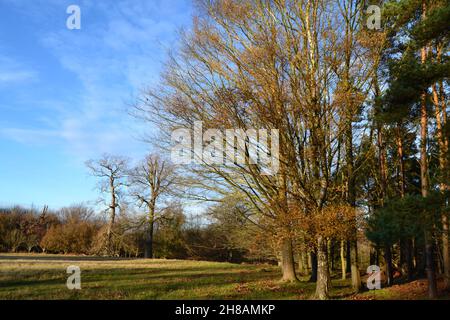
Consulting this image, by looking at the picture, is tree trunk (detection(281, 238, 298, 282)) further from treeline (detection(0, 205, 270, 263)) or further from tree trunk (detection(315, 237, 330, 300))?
treeline (detection(0, 205, 270, 263))

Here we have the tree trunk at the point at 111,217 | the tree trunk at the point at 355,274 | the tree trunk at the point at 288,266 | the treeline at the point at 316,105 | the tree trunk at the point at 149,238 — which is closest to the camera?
the treeline at the point at 316,105

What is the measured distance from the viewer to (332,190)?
1220cm

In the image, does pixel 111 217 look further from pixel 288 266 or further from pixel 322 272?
pixel 322 272

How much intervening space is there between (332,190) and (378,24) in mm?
6139

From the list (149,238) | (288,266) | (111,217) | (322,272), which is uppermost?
(111,217)

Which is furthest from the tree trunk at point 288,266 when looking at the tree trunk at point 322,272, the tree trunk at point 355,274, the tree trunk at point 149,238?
the tree trunk at point 149,238

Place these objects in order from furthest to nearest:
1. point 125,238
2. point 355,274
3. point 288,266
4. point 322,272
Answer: point 125,238
point 288,266
point 355,274
point 322,272

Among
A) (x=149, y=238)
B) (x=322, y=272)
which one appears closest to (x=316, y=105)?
(x=322, y=272)

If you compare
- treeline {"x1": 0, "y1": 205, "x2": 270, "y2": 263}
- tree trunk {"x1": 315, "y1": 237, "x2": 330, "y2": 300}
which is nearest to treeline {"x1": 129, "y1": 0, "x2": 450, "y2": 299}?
tree trunk {"x1": 315, "y1": 237, "x2": 330, "y2": 300}

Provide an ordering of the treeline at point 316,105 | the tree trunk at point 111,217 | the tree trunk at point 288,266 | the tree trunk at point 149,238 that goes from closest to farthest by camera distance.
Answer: the treeline at point 316,105 → the tree trunk at point 288,266 → the tree trunk at point 111,217 → the tree trunk at point 149,238

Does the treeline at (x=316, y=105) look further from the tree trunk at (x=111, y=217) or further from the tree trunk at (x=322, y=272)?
the tree trunk at (x=111, y=217)

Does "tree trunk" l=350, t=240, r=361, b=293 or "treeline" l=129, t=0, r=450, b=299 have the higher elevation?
"treeline" l=129, t=0, r=450, b=299
